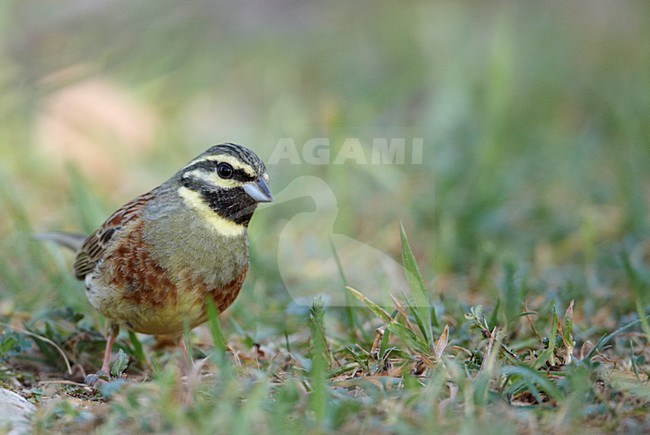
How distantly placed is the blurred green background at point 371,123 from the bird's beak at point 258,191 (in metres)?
0.96

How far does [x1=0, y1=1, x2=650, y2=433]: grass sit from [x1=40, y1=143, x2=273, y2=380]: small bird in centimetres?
21

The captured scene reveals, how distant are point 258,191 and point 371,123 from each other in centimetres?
401

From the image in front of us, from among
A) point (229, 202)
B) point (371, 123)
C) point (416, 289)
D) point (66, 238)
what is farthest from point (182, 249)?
point (371, 123)

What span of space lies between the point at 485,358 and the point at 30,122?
18.5 ft

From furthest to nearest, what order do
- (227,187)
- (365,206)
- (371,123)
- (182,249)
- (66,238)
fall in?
(371,123), (365,206), (66,238), (227,187), (182,249)

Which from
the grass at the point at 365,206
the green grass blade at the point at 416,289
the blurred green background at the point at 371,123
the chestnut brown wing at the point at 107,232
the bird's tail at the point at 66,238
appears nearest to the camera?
the grass at the point at 365,206

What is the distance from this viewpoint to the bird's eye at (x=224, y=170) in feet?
14.1

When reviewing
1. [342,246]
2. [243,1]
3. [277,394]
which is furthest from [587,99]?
[277,394]

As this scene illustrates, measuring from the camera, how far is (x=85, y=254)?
472 centimetres

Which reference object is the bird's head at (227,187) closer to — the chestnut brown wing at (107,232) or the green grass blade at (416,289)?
the chestnut brown wing at (107,232)

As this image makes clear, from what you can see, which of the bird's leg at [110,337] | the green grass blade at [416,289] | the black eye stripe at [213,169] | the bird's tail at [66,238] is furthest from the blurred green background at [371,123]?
the green grass blade at [416,289]

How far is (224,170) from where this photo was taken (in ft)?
14.1

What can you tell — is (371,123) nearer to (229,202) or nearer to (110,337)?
(229,202)

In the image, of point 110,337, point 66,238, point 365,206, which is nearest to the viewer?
point 110,337
